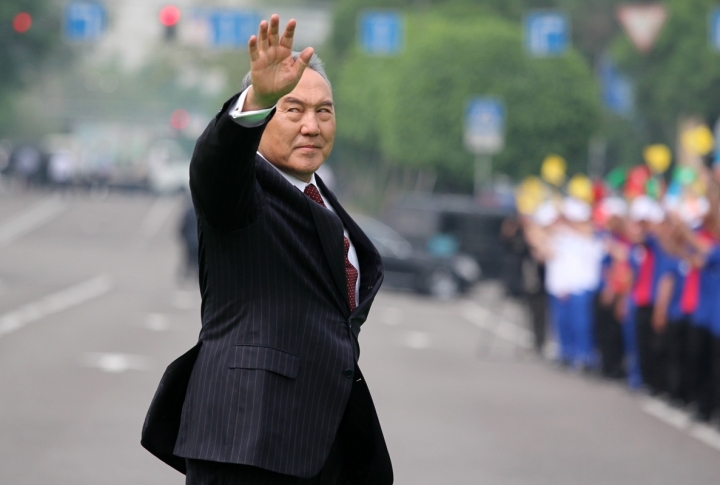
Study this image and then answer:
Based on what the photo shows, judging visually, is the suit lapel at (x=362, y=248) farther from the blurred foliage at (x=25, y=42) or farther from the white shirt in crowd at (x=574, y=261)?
the blurred foliage at (x=25, y=42)

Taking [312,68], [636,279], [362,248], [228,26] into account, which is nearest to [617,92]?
[228,26]

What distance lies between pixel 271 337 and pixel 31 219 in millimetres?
50555

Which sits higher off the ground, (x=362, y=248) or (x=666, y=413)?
(x=362, y=248)

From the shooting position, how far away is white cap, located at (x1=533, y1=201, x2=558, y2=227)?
746 inches

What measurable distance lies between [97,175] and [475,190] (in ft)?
108

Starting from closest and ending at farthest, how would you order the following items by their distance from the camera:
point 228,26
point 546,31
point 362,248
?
point 362,248 < point 546,31 < point 228,26

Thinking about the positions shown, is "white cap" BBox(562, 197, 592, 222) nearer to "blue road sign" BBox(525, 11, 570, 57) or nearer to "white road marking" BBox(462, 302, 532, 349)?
"white road marking" BBox(462, 302, 532, 349)

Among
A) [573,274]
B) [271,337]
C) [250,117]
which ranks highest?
[250,117]

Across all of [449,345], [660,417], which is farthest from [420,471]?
[449,345]

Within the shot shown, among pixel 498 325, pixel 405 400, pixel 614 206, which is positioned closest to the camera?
pixel 405 400

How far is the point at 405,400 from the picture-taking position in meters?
13.8

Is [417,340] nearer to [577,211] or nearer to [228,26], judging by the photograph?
[577,211]

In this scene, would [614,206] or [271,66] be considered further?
[614,206]

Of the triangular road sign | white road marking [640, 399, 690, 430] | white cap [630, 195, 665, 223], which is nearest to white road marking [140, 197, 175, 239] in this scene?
the triangular road sign
